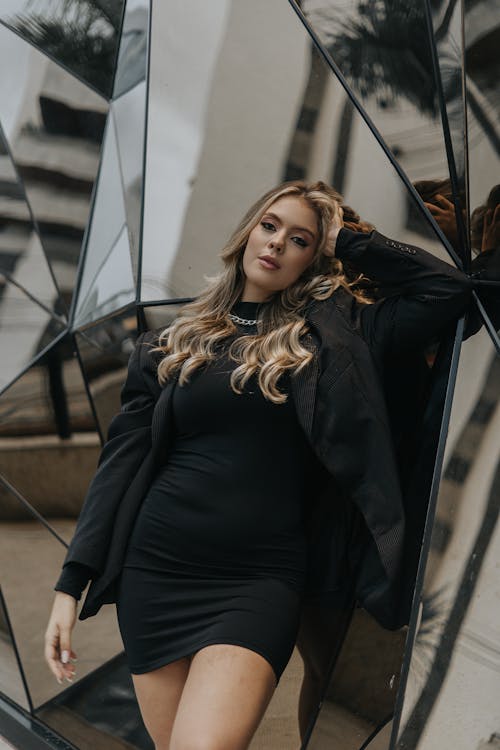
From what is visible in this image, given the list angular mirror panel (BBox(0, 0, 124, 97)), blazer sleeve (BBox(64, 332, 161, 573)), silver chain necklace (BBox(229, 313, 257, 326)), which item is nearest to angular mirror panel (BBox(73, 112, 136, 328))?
angular mirror panel (BBox(0, 0, 124, 97))

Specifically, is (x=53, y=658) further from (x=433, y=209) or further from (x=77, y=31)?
(x=77, y=31)

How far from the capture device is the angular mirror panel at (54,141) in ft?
14.7

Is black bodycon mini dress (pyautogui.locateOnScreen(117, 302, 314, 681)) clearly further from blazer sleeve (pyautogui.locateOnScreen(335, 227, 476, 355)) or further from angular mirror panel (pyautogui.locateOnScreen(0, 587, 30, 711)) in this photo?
angular mirror panel (pyautogui.locateOnScreen(0, 587, 30, 711))

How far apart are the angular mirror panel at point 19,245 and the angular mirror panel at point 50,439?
341mm

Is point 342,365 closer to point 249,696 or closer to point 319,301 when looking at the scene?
point 319,301

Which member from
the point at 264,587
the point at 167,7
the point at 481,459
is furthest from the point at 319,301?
the point at 167,7

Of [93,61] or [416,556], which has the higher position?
[93,61]

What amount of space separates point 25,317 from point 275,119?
191 cm

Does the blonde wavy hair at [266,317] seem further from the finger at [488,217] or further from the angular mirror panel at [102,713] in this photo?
the angular mirror panel at [102,713]

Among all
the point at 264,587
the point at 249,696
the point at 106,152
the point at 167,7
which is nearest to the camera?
the point at 249,696

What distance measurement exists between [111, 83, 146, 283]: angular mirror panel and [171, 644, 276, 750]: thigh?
2029mm

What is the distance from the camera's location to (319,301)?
10.1ft

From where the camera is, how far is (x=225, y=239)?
384 cm

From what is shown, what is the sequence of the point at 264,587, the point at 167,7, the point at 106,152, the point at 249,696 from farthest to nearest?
the point at 106,152 < the point at 167,7 < the point at 264,587 < the point at 249,696
